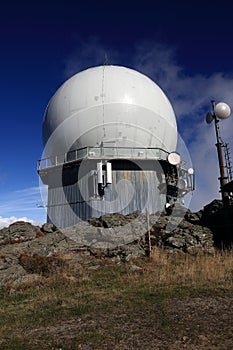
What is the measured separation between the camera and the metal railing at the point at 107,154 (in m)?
21.0

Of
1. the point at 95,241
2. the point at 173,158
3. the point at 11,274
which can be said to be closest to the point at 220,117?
the point at 173,158

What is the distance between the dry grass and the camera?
18.7ft

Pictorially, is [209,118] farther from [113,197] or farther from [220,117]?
[113,197]

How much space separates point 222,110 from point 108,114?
7.07 m

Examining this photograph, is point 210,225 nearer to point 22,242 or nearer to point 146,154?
point 146,154

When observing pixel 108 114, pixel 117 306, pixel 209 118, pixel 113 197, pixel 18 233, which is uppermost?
pixel 108 114

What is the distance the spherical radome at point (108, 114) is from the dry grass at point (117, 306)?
11.0 metres

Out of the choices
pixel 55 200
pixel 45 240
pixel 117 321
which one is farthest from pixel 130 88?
pixel 117 321

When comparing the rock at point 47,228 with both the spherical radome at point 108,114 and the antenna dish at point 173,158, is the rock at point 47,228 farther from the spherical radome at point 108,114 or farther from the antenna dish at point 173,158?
the antenna dish at point 173,158

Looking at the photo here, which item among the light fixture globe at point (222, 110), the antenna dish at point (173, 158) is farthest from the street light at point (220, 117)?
the antenna dish at point (173, 158)

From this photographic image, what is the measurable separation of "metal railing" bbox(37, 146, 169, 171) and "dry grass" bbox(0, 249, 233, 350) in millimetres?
9883

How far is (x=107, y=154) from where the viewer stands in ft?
69.3

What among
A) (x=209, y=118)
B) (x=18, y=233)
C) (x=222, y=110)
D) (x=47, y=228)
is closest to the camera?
(x=18, y=233)

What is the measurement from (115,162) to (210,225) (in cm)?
715
